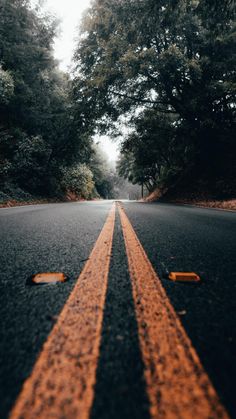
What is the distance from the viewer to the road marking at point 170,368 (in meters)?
0.61

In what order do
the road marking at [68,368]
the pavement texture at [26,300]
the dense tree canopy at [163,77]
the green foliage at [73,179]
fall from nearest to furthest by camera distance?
1. the road marking at [68,368]
2. the pavement texture at [26,300]
3. the dense tree canopy at [163,77]
4. the green foliage at [73,179]

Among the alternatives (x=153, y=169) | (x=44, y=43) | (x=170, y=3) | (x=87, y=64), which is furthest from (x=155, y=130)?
(x=153, y=169)

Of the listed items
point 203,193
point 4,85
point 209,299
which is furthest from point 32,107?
point 209,299

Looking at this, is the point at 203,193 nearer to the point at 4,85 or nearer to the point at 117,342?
the point at 4,85

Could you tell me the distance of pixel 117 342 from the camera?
34.6 inches

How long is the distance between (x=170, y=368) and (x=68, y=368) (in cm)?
29

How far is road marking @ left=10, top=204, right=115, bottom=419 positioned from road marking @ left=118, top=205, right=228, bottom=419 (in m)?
0.16

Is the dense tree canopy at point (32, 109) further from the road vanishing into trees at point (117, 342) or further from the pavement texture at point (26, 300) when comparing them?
the road vanishing into trees at point (117, 342)

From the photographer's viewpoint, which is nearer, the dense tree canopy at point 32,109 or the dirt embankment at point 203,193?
the dirt embankment at point 203,193

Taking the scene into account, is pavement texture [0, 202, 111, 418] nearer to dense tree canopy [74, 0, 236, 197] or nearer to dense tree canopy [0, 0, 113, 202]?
dense tree canopy [74, 0, 236, 197]

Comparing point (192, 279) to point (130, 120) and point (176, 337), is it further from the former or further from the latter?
point (130, 120)

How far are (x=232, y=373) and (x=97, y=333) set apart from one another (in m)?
0.45

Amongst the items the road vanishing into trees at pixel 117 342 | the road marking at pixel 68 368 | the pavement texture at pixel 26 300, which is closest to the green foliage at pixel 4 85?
the pavement texture at pixel 26 300

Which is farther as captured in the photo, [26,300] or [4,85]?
[4,85]
